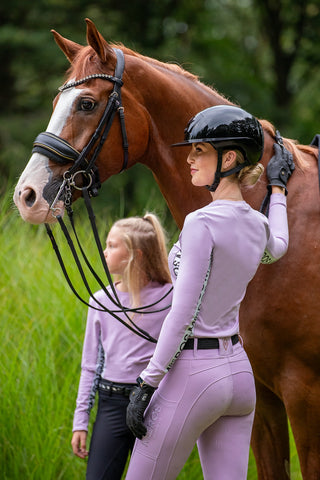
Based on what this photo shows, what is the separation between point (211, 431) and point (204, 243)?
0.69 m

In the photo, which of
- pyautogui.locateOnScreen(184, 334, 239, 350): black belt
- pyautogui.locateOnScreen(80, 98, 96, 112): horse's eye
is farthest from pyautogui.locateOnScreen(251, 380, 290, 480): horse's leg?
pyautogui.locateOnScreen(80, 98, 96, 112): horse's eye

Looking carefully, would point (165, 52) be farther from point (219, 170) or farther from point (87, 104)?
point (219, 170)

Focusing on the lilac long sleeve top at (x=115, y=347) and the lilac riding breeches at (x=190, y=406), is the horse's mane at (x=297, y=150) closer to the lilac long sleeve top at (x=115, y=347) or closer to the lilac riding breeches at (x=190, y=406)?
the lilac long sleeve top at (x=115, y=347)

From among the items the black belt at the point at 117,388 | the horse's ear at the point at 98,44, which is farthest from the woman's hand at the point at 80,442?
the horse's ear at the point at 98,44

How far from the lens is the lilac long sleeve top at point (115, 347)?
114 inches

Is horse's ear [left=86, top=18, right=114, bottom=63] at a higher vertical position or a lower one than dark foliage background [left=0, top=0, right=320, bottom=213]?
lower

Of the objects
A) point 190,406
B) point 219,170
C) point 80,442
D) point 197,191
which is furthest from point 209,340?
point 80,442

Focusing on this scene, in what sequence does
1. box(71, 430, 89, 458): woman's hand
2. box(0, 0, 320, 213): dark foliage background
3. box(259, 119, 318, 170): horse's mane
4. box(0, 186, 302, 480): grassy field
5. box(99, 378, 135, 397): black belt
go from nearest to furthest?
box(259, 119, 318, 170): horse's mane
box(99, 378, 135, 397): black belt
box(71, 430, 89, 458): woman's hand
box(0, 186, 302, 480): grassy field
box(0, 0, 320, 213): dark foliage background

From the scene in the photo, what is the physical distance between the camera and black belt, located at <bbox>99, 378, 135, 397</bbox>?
2.87m

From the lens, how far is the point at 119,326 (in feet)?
9.73

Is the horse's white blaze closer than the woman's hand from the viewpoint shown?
Yes

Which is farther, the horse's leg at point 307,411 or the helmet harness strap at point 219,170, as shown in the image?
the horse's leg at point 307,411

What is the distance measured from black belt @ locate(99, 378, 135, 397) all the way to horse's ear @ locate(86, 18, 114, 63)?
144 centimetres

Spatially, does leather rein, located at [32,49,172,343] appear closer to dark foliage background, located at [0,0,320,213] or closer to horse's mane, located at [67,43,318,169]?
horse's mane, located at [67,43,318,169]
